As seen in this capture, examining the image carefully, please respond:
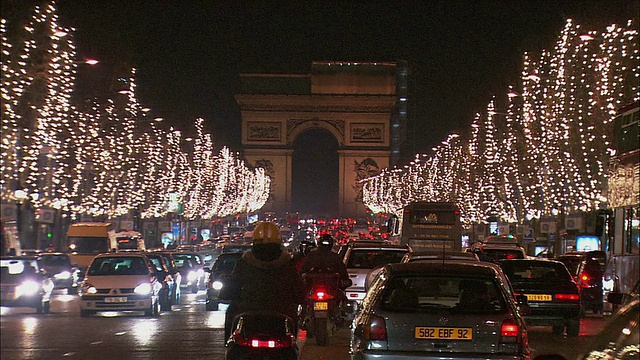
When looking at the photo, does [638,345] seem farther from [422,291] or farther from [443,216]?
[443,216]

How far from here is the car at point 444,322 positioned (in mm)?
11047

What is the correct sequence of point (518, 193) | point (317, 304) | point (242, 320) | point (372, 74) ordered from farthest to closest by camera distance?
point (372, 74) → point (518, 193) → point (317, 304) → point (242, 320)

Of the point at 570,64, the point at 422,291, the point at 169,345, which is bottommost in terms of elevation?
the point at 169,345

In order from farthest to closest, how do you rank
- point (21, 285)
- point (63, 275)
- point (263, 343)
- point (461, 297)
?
point (63, 275)
point (21, 285)
point (461, 297)
point (263, 343)

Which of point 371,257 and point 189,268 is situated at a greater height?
point 371,257

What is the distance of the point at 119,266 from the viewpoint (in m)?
26.9

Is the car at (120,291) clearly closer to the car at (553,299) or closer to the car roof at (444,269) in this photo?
the car at (553,299)

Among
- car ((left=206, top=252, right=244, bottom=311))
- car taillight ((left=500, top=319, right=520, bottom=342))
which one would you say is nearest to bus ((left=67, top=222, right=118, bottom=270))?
car ((left=206, top=252, right=244, bottom=311))

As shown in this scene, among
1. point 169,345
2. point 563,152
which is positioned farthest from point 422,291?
point 563,152

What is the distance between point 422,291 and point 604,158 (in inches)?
1204

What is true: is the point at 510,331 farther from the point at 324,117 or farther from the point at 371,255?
the point at 324,117

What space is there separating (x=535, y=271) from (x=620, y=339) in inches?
672

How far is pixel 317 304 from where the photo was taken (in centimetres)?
1822

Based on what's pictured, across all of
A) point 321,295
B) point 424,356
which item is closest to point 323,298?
point 321,295
